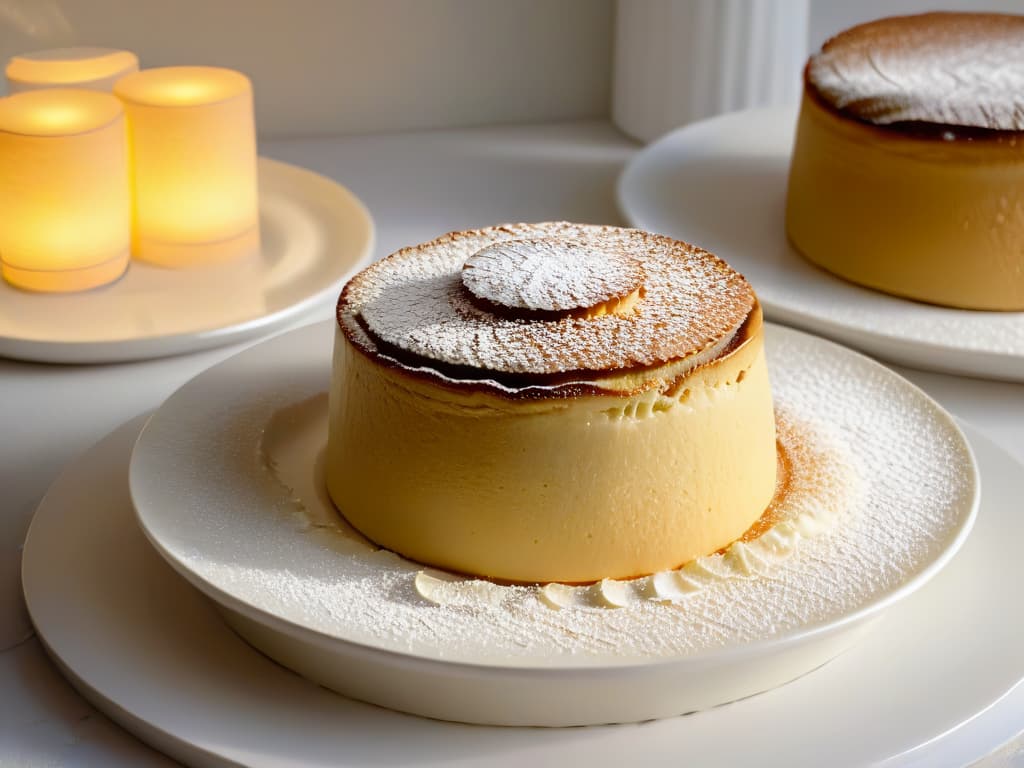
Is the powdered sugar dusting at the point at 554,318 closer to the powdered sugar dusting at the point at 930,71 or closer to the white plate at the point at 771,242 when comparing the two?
the white plate at the point at 771,242

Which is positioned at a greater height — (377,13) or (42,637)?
(377,13)

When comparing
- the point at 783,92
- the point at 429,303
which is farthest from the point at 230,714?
the point at 783,92

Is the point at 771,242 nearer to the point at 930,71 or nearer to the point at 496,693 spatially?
the point at 930,71

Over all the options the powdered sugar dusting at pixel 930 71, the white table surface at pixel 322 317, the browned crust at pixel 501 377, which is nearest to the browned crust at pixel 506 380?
the browned crust at pixel 501 377

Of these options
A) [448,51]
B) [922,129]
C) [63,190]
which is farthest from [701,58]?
[63,190]

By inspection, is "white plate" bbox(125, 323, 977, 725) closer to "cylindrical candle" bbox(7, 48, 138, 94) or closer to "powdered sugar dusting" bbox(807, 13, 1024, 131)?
"powdered sugar dusting" bbox(807, 13, 1024, 131)

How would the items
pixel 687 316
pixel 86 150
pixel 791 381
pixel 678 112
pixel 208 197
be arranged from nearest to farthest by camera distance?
pixel 687 316, pixel 791 381, pixel 86 150, pixel 208 197, pixel 678 112

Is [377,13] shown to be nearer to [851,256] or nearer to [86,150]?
[86,150]

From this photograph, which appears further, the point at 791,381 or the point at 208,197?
the point at 208,197
